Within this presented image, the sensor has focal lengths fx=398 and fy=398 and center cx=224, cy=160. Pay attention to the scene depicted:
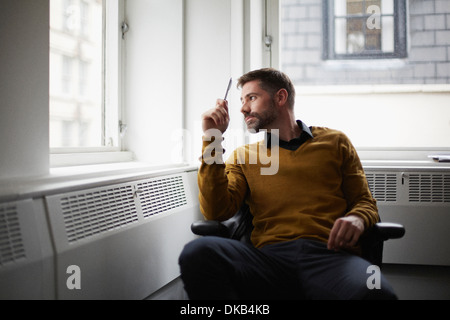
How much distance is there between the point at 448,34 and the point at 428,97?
0.42 meters

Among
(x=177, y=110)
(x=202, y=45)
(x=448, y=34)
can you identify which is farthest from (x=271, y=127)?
(x=448, y=34)

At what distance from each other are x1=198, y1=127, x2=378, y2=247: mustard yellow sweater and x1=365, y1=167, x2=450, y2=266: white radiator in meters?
0.72

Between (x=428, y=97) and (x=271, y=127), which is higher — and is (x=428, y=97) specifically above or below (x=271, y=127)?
above

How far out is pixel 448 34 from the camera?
2.61m

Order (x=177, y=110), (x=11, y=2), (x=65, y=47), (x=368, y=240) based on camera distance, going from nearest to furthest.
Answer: (x=11, y=2), (x=368, y=240), (x=65, y=47), (x=177, y=110)

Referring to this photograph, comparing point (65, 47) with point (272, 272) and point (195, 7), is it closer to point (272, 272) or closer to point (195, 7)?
point (195, 7)

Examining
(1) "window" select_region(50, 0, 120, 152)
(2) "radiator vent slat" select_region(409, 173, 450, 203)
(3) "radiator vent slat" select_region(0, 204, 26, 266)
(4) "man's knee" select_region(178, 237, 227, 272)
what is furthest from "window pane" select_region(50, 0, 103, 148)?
(2) "radiator vent slat" select_region(409, 173, 450, 203)

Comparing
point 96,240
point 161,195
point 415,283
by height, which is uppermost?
point 161,195

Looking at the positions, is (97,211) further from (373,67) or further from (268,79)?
(373,67)

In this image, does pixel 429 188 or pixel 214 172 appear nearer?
pixel 214 172

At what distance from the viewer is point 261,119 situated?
1.72 metres

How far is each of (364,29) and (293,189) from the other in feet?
5.35

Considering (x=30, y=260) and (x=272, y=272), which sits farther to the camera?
(x=272, y=272)

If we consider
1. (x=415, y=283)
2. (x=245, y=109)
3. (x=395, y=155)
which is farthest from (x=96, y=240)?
(x=395, y=155)
